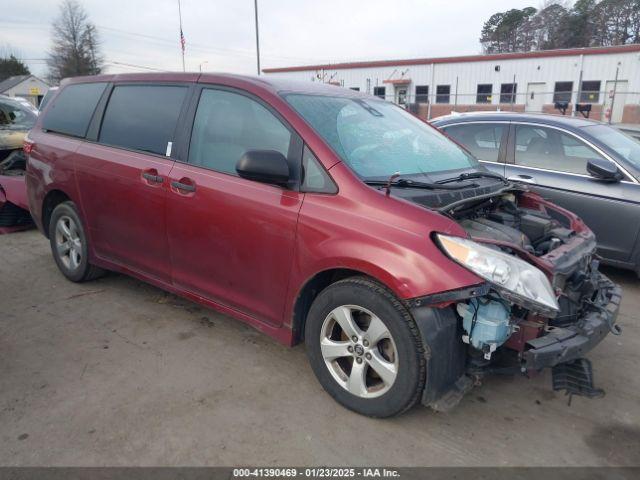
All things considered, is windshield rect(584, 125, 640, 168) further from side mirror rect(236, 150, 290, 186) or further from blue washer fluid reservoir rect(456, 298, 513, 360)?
side mirror rect(236, 150, 290, 186)

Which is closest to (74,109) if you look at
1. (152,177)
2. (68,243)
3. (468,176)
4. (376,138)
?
(68,243)

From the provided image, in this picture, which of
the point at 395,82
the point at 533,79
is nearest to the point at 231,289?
the point at 533,79

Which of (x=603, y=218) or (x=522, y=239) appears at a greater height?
(x=522, y=239)

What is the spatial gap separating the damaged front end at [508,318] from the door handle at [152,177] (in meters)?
2.06

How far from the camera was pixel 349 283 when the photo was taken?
2.71 meters

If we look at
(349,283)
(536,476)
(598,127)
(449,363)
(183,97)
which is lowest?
(536,476)

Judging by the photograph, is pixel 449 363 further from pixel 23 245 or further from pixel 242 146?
pixel 23 245

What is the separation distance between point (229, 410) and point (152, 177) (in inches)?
69.5

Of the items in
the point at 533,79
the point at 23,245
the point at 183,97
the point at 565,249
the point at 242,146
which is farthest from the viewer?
the point at 533,79

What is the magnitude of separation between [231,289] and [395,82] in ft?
123

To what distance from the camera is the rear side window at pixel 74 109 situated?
4.34m

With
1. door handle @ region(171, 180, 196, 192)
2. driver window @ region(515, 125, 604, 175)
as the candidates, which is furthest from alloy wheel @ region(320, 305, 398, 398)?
driver window @ region(515, 125, 604, 175)

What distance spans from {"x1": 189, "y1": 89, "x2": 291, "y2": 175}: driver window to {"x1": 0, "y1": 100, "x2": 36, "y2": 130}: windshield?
549 cm

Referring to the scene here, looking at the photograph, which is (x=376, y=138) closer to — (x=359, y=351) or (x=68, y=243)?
(x=359, y=351)
